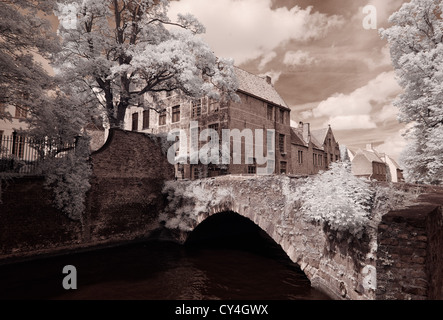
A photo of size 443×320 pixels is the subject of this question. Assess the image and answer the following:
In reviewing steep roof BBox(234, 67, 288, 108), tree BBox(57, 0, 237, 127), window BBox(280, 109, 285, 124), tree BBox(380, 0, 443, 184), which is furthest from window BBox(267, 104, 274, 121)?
tree BBox(380, 0, 443, 184)

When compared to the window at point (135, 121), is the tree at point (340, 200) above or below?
below

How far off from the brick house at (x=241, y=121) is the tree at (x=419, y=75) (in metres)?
10.8

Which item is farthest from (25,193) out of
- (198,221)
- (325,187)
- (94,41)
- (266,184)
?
(325,187)

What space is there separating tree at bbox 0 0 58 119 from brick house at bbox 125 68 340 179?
809 cm

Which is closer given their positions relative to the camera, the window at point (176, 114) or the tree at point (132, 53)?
the tree at point (132, 53)

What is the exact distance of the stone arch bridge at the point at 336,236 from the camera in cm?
388

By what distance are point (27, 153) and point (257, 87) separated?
2078 cm

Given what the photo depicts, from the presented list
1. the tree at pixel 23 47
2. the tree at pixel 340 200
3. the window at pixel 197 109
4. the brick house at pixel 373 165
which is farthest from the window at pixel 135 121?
the brick house at pixel 373 165

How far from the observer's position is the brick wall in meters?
9.99

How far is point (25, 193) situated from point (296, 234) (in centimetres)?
1114

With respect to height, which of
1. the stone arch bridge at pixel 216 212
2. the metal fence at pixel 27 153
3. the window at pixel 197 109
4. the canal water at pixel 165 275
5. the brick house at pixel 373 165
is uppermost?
the window at pixel 197 109

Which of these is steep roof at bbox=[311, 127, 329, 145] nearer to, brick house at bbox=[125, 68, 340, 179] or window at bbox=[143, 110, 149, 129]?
brick house at bbox=[125, 68, 340, 179]

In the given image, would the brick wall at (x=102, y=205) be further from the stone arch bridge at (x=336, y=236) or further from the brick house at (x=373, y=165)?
the brick house at (x=373, y=165)

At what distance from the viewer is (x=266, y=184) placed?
9453 millimetres
